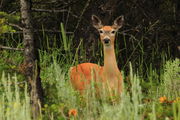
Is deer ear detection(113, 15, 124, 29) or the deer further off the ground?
deer ear detection(113, 15, 124, 29)

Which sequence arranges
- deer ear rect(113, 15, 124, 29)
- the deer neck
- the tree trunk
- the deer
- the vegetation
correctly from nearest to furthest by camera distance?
the vegetation < the tree trunk < the deer < the deer neck < deer ear rect(113, 15, 124, 29)

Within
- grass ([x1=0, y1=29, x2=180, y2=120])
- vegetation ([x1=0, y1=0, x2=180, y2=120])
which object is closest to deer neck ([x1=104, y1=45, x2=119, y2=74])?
vegetation ([x1=0, y1=0, x2=180, y2=120])

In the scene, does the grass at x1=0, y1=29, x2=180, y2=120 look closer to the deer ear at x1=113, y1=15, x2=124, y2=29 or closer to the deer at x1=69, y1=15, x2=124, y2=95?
the deer at x1=69, y1=15, x2=124, y2=95

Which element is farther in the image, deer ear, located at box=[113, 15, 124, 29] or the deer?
deer ear, located at box=[113, 15, 124, 29]

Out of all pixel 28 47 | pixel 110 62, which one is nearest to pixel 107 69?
pixel 110 62

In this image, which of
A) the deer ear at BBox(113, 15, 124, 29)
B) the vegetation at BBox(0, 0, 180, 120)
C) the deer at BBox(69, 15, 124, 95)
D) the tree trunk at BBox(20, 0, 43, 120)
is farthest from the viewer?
the deer ear at BBox(113, 15, 124, 29)

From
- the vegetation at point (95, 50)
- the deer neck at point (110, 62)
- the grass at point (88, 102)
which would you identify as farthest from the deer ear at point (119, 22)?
the grass at point (88, 102)

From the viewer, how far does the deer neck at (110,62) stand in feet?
25.4

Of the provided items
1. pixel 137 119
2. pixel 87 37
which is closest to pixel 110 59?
pixel 87 37

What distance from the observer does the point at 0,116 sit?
451 cm

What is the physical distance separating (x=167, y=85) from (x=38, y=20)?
5635 mm

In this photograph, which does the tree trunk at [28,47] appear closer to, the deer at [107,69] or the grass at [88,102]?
the grass at [88,102]

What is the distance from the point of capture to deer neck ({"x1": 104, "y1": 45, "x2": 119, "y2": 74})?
7738 millimetres

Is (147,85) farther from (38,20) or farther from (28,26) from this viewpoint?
(38,20)
